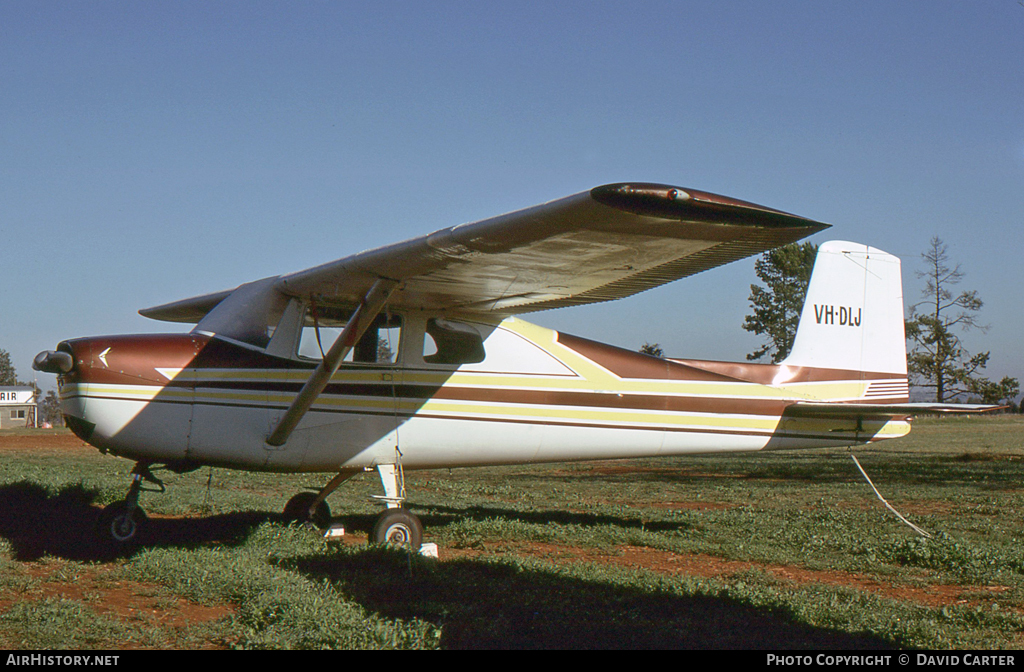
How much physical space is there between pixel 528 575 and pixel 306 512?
359 centimetres

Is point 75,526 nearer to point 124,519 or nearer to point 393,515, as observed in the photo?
point 124,519

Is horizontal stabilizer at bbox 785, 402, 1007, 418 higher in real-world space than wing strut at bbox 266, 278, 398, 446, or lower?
lower

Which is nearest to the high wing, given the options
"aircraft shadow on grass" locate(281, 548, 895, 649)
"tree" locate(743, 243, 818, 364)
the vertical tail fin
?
"aircraft shadow on grass" locate(281, 548, 895, 649)

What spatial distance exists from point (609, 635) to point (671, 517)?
5.33 metres

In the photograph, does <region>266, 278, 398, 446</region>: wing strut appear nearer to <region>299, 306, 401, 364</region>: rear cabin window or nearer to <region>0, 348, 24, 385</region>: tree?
<region>299, 306, 401, 364</region>: rear cabin window

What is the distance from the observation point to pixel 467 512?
9.99m

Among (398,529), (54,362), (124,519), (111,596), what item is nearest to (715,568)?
(398,529)

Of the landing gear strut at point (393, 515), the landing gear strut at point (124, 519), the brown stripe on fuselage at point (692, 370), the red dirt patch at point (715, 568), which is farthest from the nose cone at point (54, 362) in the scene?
the brown stripe on fuselage at point (692, 370)

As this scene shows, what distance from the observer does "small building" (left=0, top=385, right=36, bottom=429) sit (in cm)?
7119

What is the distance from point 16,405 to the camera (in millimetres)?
71875

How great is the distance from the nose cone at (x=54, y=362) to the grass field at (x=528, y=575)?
1.52m

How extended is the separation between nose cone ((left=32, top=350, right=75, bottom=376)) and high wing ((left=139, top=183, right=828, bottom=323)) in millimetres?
1801

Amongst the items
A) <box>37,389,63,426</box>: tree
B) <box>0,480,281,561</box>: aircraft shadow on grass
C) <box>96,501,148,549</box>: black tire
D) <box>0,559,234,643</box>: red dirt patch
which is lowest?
<box>37,389,63,426</box>: tree
